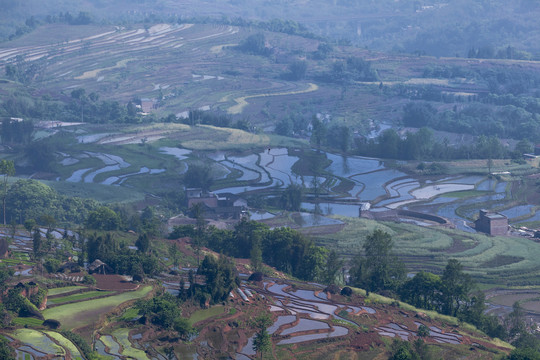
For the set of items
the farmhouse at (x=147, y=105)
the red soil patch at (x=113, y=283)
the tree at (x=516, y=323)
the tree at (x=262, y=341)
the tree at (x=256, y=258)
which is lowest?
the farmhouse at (x=147, y=105)

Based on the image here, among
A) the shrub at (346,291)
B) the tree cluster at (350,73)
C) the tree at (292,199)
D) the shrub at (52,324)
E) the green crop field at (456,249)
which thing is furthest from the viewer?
the tree cluster at (350,73)

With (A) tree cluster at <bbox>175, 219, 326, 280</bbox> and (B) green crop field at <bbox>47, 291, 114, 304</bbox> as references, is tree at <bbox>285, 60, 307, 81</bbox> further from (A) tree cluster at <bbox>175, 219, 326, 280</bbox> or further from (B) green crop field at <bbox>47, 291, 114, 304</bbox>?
(B) green crop field at <bbox>47, 291, 114, 304</bbox>

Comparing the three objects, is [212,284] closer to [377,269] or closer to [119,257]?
[119,257]

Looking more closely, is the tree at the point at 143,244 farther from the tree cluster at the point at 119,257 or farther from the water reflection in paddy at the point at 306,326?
the water reflection in paddy at the point at 306,326

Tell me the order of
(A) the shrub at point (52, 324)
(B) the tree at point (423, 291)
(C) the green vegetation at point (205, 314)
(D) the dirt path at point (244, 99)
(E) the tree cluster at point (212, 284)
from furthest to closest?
(D) the dirt path at point (244, 99)
(B) the tree at point (423, 291)
(E) the tree cluster at point (212, 284)
(C) the green vegetation at point (205, 314)
(A) the shrub at point (52, 324)

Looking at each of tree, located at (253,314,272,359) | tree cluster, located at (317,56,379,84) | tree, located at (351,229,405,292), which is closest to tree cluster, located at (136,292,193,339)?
tree, located at (253,314,272,359)

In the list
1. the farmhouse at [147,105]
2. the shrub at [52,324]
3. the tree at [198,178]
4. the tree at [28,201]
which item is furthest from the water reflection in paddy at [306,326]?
the farmhouse at [147,105]

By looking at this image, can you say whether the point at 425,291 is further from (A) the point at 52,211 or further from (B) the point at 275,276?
(A) the point at 52,211
